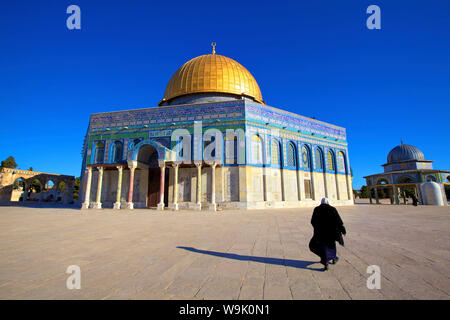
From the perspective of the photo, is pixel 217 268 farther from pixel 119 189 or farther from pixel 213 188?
pixel 119 189

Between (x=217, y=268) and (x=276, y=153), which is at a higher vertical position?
(x=276, y=153)

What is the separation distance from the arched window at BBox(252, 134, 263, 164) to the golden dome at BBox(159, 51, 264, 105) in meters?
6.05

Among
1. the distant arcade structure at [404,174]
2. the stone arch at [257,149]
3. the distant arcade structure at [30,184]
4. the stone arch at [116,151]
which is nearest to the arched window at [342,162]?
the distant arcade structure at [404,174]

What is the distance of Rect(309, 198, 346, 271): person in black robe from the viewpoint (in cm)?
340

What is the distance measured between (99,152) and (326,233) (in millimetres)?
22314

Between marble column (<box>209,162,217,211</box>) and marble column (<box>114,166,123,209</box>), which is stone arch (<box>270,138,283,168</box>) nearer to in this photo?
marble column (<box>209,162,217,211</box>)

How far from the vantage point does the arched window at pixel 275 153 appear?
19.5 m

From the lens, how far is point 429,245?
4.62 meters

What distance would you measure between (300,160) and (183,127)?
1142 cm

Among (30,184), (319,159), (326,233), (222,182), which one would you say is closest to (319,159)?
(319,159)

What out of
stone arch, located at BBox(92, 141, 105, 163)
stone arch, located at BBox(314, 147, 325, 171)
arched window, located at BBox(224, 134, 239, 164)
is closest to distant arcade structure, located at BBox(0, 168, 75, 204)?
stone arch, located at BBox(92, 141, 105, 163)

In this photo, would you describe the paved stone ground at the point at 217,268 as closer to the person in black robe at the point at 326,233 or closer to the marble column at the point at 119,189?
the person in black robe at the point at 326,233

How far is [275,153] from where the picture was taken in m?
19.8
